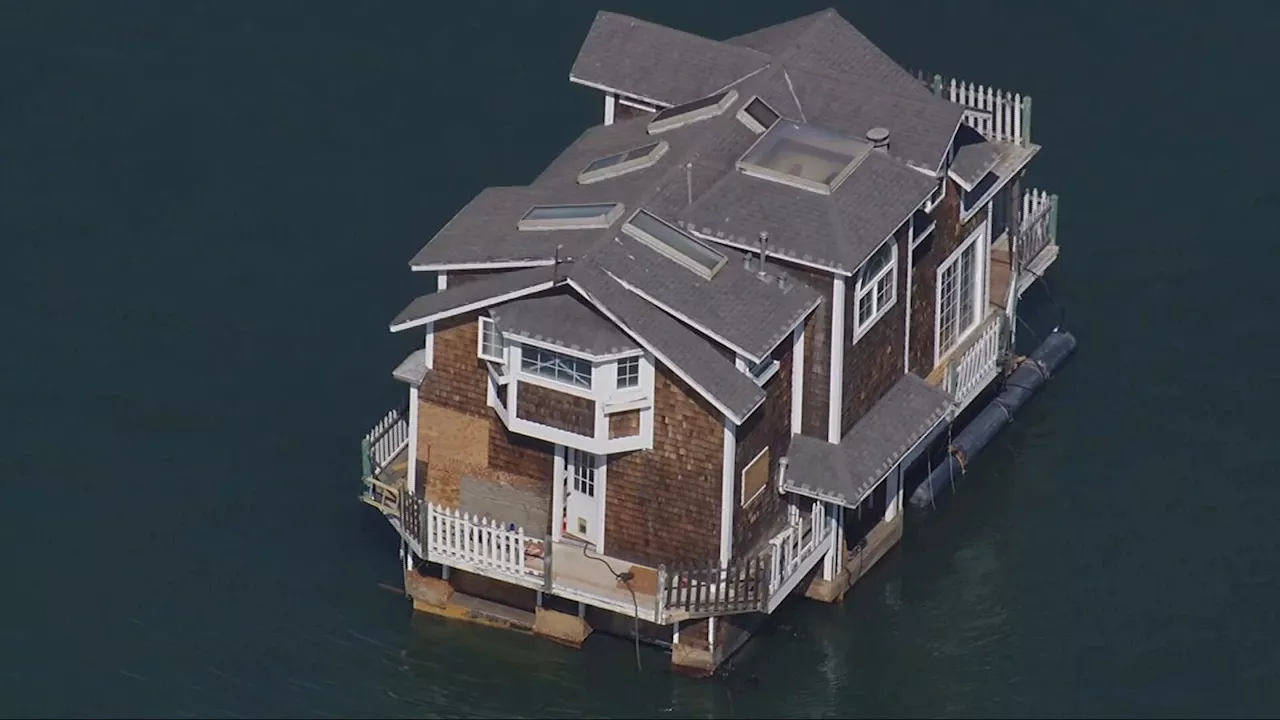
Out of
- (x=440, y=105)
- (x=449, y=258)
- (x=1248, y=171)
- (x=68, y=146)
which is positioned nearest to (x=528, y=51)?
(x=440, y=105)

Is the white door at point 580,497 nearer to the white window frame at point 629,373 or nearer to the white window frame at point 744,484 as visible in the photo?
the white window frame at point 629,373


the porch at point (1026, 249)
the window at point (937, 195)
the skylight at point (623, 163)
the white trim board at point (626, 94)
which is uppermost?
the white trim board at point (626, 94)

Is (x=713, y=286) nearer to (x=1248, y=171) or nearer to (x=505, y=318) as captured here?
(x=505, y=318)

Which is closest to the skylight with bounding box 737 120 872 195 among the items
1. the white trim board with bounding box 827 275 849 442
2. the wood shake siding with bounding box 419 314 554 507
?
the white trim board with bounding box 827 275 849 442

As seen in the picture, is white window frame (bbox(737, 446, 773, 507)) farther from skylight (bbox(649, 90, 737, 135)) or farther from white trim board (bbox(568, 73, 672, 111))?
white trim board (bbox(568, 73, 672, 111))

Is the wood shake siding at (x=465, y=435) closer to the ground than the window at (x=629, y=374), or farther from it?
closer to the ground

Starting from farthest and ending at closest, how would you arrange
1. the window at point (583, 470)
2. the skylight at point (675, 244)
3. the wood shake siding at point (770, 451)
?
1. the window at point (583, 470)
2. the wood shake siding at point (770, 451)
3. the skylight at point (675, 244)

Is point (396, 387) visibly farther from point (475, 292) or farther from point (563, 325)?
point (563, 325)

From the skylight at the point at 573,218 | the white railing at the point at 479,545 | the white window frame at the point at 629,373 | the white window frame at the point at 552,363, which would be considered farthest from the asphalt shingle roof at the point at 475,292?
the white railing at the point at 479,545
